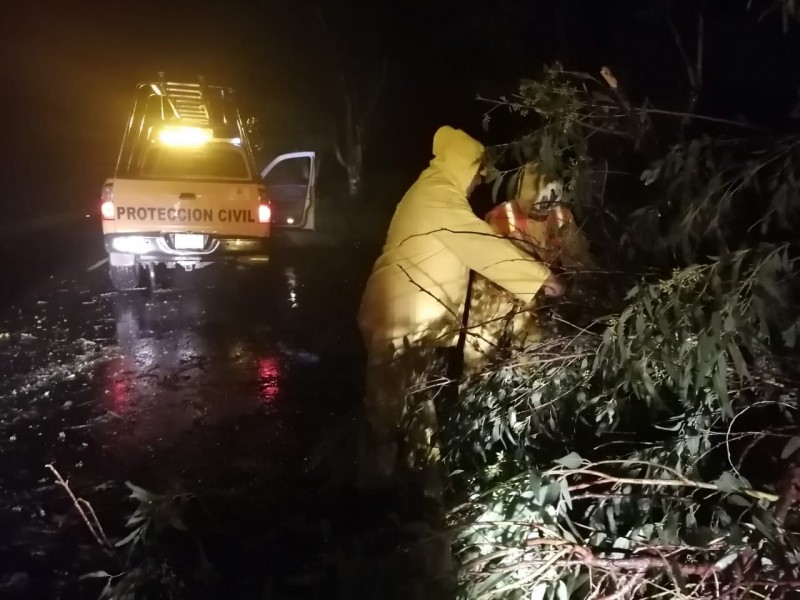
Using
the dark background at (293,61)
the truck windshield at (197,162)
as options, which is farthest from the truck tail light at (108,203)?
the dark background at (293,61)

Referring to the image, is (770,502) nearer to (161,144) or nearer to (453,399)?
(453,399)

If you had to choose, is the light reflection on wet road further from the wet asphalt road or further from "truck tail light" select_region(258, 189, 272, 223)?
"truck tail light" select_region(258, 189, 272, 223)

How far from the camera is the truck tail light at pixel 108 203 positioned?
768 centimetres

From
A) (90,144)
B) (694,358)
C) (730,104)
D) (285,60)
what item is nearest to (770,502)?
(694,358)

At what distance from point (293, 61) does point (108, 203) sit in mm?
16950

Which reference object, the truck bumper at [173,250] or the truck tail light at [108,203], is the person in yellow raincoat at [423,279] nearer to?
the truck bumper at [173,250]

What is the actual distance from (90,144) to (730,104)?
2806 centimetres

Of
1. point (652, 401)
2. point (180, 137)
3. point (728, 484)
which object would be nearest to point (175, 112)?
point (180, 137)

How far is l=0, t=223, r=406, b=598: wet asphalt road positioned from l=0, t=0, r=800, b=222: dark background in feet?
10.4

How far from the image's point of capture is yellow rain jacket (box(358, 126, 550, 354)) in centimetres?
332

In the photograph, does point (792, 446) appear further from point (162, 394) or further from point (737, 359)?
point (162, 394)

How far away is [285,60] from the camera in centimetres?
2339

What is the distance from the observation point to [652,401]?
8.99ft

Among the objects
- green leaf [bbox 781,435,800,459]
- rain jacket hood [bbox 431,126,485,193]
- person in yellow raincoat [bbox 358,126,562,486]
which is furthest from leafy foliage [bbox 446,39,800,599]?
person in yellow raincoat [bbox 358,126,562,486]
